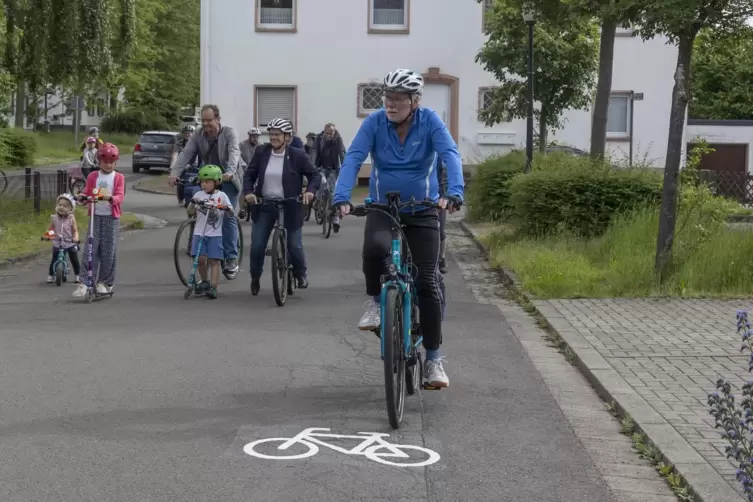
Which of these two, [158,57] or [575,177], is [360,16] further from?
[158,57]

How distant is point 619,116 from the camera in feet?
124

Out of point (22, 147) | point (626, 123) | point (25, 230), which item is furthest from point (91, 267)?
point (22, 147)

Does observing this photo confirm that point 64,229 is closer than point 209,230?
No

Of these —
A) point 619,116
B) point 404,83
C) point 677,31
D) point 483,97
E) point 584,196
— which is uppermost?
point 677,31

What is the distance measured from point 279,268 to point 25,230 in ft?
28.6

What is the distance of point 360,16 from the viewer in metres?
37.1

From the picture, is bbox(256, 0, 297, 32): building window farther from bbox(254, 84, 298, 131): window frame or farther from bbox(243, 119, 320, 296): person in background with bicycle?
bbox(243, 119, 320, 296): person in background with bicycle

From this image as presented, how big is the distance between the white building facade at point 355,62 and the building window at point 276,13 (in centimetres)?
3

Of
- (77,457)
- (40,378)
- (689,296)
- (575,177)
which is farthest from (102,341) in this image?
(575,177)

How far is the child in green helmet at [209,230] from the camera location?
1248 centimetres

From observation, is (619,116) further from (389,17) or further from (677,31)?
(677,31)

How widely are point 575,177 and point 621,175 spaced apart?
2.03 ft

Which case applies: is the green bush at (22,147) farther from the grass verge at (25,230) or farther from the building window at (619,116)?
the grass verge at (25,230)

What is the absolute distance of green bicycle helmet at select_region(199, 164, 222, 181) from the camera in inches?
493
